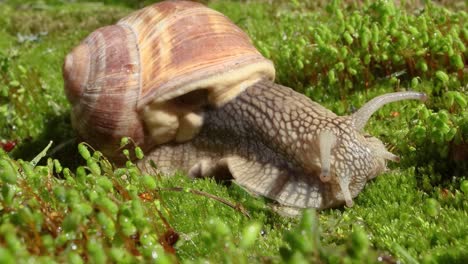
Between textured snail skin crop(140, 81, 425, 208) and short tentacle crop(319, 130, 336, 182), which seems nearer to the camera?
short tentacle crop(319, 130, 336, 182)

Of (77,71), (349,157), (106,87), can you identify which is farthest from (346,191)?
(77,71)

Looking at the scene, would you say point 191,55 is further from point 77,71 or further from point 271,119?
point 77,71

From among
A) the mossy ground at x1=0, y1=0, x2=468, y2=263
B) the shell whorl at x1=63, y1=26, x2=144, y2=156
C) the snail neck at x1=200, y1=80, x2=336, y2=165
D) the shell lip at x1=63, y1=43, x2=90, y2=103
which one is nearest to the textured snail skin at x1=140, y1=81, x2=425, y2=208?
the snail neck at x1=200, y1=80, x2=336, y2=165

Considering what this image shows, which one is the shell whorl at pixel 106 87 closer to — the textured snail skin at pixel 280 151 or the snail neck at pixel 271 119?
the textured snail skin at pixel 280 151

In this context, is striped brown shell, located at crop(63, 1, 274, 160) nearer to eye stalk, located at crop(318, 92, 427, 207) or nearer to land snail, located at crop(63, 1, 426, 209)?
land snail, located at crop(63, 1, 426, 209)

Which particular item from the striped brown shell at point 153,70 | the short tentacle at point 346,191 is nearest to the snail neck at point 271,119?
the striped brown shell at point 153,70

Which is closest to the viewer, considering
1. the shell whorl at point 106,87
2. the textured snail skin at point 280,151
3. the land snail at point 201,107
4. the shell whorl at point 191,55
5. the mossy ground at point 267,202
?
the mossy ground at point 267,202
